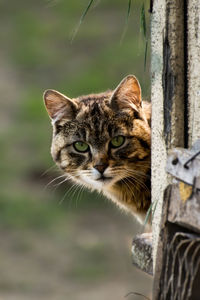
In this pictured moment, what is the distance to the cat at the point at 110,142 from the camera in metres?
4.39

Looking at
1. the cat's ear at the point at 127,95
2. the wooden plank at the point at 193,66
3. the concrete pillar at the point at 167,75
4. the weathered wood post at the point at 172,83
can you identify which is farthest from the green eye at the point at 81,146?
the wooden plank at the point at 193,66

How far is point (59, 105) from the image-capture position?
4637 millimetres

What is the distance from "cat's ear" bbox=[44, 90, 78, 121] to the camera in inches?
181

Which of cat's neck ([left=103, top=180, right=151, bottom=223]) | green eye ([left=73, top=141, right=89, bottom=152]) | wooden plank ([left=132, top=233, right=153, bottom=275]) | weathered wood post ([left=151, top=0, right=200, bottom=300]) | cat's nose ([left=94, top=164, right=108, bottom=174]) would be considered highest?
weathered wood post ([left=151, top=0, right=200, bottom=300])

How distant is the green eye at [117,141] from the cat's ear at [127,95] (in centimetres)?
15

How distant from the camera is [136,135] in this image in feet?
14.5

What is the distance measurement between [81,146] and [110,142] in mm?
203

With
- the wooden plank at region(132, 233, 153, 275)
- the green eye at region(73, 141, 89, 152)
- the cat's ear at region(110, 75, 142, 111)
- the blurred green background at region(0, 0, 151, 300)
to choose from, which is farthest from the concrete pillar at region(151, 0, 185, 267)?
the blurred green background at region(0, 0, 151, 300)

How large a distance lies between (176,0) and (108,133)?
4.34 feet

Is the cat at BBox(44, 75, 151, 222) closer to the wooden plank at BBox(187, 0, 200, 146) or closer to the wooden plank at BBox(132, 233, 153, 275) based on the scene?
the wooden plank at BBox(132, 233, 153, 275)

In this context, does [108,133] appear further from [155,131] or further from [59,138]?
[155,131]

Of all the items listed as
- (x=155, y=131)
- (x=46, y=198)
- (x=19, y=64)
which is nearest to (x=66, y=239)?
(x=46, y=198)

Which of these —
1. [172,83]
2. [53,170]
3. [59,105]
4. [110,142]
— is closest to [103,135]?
[110,142]

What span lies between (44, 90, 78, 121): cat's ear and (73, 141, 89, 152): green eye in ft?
0.49
